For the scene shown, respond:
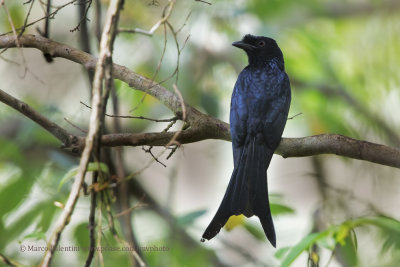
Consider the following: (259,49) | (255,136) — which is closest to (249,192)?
(255,136)

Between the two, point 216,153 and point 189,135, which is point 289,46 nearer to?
point 216,153

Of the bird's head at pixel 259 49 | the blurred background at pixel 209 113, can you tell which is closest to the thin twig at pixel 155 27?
the blurred background at pixel 209 113

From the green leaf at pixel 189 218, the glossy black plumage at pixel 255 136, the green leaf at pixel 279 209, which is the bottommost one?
the green leaf at pixel 189 218

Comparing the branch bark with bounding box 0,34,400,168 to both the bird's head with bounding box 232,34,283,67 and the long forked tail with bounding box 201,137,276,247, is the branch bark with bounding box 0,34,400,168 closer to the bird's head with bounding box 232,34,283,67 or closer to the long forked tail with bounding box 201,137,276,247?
the long forked tail with bounding box 201,137,276,247

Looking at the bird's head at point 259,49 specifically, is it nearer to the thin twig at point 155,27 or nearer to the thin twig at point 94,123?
the thin twig at point 155,27

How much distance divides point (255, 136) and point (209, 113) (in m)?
1.05

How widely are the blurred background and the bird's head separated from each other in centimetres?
45

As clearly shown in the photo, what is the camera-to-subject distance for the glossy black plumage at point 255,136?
3073 mm

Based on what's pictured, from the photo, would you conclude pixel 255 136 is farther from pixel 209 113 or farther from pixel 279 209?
pixel 209 113

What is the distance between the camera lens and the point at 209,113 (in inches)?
180

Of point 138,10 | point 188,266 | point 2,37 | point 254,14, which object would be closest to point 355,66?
point 254,14

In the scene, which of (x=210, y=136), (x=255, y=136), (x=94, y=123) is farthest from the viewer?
(x=255, y=136)

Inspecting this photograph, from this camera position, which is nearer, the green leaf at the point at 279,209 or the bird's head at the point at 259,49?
the green leaf at the point at 279,209

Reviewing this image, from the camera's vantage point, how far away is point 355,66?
6.00 metres
